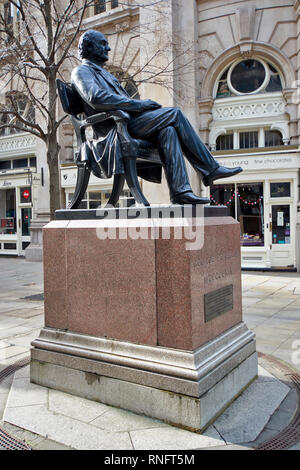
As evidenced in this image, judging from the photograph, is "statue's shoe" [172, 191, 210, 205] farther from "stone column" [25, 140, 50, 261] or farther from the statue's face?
"stone column" [25, 140, 50, 261]

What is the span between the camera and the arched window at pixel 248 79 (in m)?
14.3

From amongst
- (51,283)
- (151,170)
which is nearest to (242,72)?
(151,170)

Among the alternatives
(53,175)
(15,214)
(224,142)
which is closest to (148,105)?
(53,175)

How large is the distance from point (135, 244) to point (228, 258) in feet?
3.31

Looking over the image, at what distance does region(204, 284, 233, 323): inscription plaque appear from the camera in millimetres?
3484

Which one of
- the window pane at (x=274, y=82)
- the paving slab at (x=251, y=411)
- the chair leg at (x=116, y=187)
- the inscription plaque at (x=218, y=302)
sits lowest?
the paving slab at (x=251, y=411)

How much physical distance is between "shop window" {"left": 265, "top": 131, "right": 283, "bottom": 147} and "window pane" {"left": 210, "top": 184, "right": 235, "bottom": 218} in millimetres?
2040

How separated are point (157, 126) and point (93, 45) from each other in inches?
48.5

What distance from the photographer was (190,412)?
3113mm

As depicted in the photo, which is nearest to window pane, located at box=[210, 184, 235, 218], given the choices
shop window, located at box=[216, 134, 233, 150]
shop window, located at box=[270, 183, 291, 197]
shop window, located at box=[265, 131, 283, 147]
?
shop window, located at box=[270, 183, 291, 197]

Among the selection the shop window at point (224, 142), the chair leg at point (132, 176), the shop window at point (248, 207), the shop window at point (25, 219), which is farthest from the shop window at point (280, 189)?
the shop window at point (25, 219)

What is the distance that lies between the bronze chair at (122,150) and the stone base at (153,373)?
56.2 inches

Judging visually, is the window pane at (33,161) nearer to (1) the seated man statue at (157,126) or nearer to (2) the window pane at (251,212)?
(2) the window pane at (251,212)
